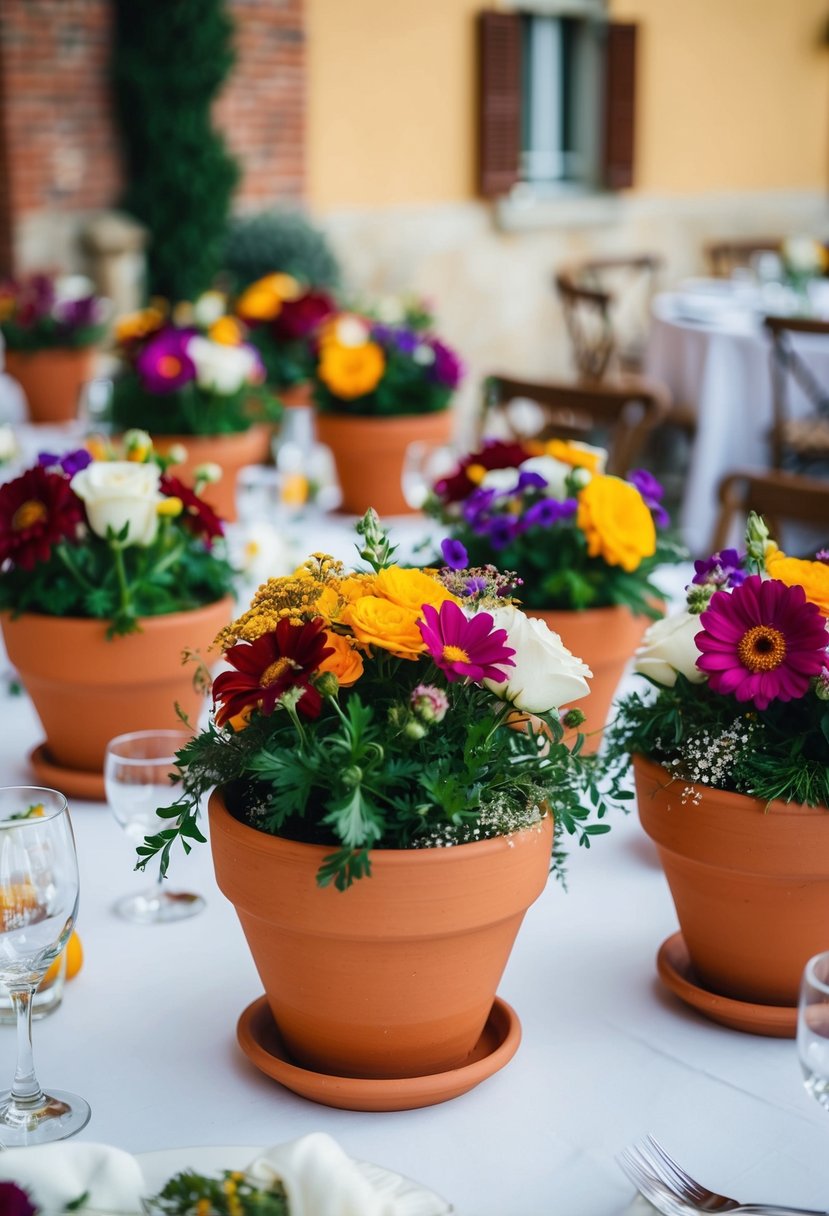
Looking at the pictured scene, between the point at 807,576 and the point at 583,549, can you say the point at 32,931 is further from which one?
the point at 583,549

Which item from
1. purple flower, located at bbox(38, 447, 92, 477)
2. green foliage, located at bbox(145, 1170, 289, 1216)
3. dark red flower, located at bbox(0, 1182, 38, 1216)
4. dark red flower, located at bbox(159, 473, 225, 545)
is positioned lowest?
green foliage, located at bbox(145, 1170, 289, 1216)

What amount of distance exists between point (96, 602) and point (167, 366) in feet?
3.27

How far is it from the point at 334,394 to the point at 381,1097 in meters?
1.67

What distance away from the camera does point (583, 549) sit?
1412 millimetres

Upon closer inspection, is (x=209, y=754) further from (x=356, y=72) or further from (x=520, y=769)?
(x=356, y=72)

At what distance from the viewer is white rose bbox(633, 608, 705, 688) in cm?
99

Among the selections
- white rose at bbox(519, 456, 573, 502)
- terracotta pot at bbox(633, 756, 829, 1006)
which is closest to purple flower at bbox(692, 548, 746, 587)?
terracotta pot at bbox(633, 756, 829, 1006)

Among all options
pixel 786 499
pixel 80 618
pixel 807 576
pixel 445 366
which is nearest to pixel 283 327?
pixel 445 366

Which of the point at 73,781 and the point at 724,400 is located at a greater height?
the point at 73,781

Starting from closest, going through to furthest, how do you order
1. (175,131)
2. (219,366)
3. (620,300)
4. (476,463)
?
(476,463), (219,366), (175,131), (620,300)

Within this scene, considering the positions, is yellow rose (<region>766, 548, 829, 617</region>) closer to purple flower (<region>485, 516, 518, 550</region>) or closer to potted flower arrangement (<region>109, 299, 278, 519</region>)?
purple flower (<region>485, 516, 518, 550</region>)

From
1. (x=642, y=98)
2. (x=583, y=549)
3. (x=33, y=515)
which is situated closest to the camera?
(x=33, y=515)

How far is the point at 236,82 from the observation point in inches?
283

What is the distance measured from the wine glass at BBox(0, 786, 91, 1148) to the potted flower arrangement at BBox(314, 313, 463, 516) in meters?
1.53
